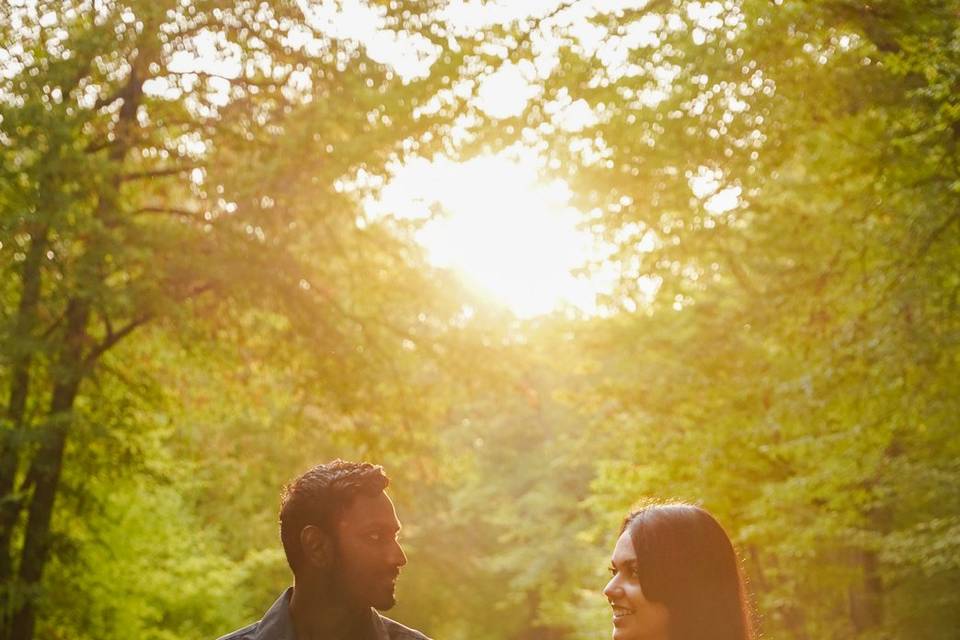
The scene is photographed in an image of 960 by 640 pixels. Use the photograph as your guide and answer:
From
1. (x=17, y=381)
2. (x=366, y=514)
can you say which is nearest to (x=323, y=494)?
(x=366, y=514)

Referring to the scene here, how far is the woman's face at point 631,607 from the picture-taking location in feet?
10.8

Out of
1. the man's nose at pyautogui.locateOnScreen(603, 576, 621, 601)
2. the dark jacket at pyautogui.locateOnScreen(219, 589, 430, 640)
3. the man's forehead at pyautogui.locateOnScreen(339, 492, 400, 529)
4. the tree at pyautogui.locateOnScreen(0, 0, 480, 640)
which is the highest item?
the tree at pyautogui.locateOnScreen(0, 0, 480, 640)

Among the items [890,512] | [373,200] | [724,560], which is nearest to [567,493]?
[890,512]

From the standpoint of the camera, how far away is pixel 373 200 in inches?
587

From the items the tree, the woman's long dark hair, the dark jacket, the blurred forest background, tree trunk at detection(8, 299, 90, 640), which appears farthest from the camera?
tree trunk at detection(8, 299, 90, 640)

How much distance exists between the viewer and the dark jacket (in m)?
3.64

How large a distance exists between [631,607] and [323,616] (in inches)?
37.5

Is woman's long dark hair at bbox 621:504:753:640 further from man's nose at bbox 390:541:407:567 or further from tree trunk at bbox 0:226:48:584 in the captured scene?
tree trunk at bbox 0:226:48:584

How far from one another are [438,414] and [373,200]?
3.20m

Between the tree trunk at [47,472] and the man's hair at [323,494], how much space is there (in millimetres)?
10179

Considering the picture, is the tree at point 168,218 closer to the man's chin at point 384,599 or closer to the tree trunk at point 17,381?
the tree trunk at point 17,381

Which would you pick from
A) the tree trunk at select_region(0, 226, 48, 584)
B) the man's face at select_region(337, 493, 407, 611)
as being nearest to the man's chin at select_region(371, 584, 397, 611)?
the man's face at select_region(337, 493, 407, 611)

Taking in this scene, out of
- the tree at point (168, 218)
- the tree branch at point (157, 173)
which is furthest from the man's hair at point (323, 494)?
the tree branch at point (157, 173)

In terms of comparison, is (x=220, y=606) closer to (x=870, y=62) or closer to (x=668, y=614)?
(x=870, y=62)
